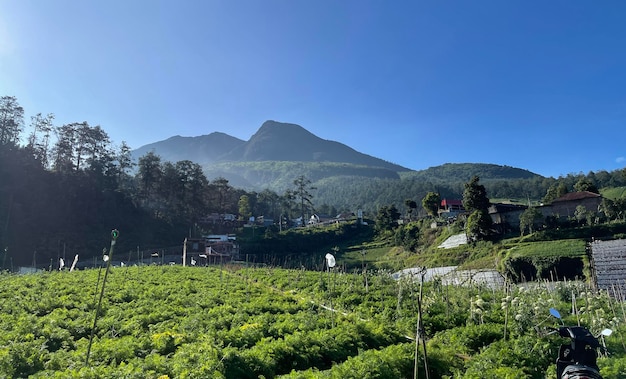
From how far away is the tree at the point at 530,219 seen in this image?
4716 centimetres

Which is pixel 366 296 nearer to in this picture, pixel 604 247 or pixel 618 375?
pixel 618 375

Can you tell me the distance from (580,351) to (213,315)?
A: 11349 millimetres

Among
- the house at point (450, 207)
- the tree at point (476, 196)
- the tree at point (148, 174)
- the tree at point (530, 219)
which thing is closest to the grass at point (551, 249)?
the tree at point (530, 219)

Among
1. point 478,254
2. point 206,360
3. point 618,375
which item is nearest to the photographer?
point 618,375

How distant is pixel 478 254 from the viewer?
1785 inches

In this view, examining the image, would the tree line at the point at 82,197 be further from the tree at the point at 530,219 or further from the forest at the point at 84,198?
the tree at the point at 530,219

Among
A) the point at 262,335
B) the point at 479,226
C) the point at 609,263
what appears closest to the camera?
the point at 262,335

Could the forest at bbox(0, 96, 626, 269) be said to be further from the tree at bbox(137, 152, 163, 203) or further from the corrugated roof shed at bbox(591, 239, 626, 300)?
the corrugated roof shed at bbox(591, 239, 626, 300)

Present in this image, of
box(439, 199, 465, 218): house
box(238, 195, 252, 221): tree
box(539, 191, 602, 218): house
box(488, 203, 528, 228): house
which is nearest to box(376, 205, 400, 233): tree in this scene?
box(439, 199, 465, 218): house

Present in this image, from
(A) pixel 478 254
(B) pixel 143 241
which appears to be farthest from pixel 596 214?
(B) pixel 143 241

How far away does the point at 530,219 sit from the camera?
154ft

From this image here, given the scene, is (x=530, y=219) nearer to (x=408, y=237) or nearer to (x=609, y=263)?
(x=408, y=237)

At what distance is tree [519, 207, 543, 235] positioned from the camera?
47.2 metres

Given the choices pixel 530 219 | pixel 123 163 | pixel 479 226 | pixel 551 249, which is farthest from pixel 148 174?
pixel 551 249
